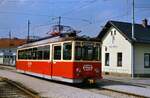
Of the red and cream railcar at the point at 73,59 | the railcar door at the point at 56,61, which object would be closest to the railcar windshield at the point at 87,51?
the red and cream railcar at the point at 73,59

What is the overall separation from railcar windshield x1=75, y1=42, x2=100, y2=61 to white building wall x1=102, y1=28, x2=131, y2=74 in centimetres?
1510

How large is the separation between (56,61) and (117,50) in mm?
16894

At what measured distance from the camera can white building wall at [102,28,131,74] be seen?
36031 mm

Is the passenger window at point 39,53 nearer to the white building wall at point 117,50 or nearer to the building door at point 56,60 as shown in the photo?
the building door at point 56,60

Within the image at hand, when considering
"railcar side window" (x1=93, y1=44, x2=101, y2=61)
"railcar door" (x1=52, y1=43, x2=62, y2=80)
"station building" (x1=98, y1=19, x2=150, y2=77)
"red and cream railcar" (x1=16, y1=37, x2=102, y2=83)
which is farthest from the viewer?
"station building" (x1=98, y1=19, x2=150, y2=77)

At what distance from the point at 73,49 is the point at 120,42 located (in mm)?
18305

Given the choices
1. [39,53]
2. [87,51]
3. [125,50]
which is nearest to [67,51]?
[87,51]

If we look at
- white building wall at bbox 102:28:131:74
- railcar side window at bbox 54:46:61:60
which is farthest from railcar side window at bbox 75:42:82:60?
white building wall at bbox 102:28:131:74

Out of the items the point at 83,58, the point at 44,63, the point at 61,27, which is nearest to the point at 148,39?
the point at 61,27

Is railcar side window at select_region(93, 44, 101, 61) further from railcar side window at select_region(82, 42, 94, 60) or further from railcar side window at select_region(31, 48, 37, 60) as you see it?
railcar side window at select_region(31, 48, 37, 60)

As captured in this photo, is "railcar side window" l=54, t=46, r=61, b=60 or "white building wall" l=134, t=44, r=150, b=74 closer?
"railcar side window" l=54, t=46, r=61, b=60

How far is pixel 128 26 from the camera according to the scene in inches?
1583

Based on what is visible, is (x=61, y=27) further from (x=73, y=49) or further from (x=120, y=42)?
(x=73, y=49)

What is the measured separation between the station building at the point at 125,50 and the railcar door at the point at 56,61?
44.3 ft
